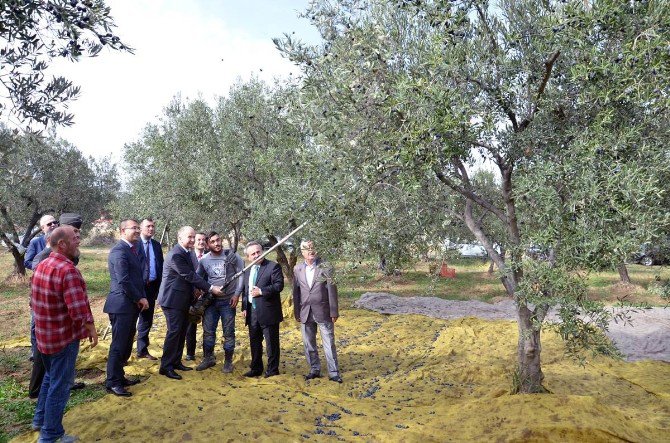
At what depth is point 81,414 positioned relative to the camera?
6.15m

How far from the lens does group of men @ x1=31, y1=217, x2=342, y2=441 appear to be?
5.36m

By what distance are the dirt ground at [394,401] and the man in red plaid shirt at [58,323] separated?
1.96 ft

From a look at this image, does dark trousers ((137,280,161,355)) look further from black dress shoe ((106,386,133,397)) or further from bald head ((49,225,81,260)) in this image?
bald head ((49,225,81,260))

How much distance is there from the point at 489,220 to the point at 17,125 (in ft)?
65.6

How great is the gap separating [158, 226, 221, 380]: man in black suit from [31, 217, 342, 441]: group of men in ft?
0.05

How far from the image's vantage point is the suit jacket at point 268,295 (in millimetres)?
8523

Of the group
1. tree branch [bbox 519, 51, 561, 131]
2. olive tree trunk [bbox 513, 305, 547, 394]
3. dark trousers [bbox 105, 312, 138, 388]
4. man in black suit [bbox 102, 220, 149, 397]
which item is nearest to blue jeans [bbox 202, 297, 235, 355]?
man in black suit [bbox 102, 220, 149, 397]

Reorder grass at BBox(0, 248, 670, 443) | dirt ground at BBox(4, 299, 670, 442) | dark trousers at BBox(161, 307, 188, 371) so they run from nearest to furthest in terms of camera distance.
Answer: dirt ground at BBox(4, 299, 670, 442) → grass at BBox(0, 248, 670, 443) → dark trousers at BBox(161, 307, 188, 371)

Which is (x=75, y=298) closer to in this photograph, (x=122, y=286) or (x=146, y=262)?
(x=122, y=286)

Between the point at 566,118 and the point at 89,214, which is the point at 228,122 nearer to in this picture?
the point at 89,214

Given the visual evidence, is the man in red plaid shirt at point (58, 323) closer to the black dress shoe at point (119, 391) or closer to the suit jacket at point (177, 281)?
the black dress shoe at point (119, 391)

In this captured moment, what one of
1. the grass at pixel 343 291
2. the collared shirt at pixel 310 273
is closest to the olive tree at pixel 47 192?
the grass at pixel 343 291

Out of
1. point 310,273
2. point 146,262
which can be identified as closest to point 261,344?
point 310,273

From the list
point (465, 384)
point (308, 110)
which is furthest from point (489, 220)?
point (308, 110)
